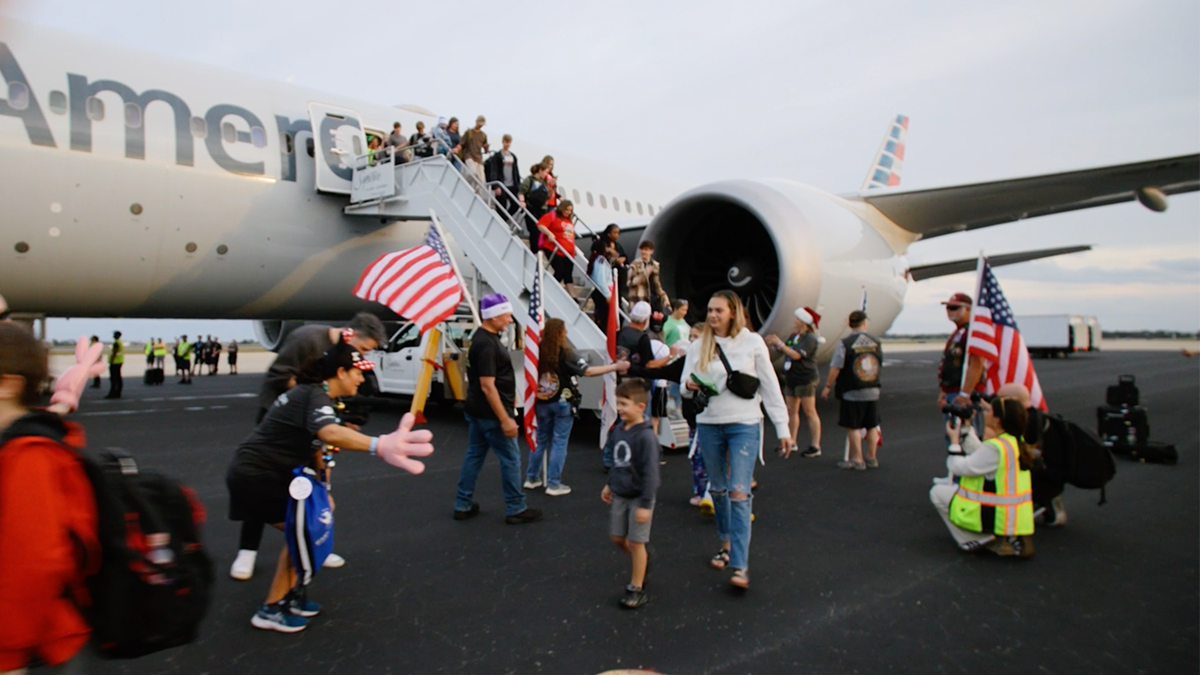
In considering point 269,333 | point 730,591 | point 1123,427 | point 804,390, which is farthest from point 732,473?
point 269,333

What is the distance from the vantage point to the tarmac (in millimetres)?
2652

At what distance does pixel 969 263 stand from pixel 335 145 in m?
12.0

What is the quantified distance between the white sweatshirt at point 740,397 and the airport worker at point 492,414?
135 centimetres

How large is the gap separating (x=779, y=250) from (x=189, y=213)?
669cm

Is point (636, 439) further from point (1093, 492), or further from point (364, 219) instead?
point (364, 219)

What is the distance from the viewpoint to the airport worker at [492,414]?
4414 mm

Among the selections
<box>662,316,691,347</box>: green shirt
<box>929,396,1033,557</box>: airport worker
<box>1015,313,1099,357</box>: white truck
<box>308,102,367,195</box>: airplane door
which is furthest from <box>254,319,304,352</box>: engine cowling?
<box>1015,313,1099,357</box>: white truck

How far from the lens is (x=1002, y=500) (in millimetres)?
3873

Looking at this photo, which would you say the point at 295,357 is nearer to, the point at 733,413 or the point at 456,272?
the point at 733,413

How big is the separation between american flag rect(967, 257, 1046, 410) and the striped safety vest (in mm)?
818

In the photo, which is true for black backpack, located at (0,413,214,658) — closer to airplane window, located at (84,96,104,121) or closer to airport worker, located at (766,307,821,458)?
airport worker, located at (766,307,821,458)

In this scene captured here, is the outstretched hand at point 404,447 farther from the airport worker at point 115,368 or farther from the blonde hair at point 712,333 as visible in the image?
the airport worker at point 115,368

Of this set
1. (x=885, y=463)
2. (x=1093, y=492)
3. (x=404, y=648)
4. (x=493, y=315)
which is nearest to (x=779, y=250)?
(x=885, y=463)

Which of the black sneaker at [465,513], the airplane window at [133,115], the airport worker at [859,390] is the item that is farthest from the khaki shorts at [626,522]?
the airplane window at [133,115]
